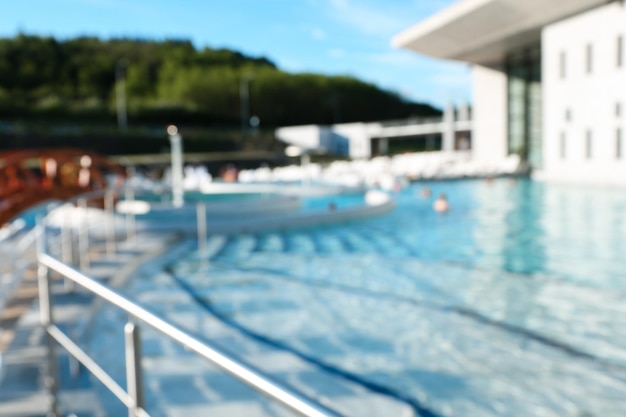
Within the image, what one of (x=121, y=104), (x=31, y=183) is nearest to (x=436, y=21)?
(x=31, y=183)

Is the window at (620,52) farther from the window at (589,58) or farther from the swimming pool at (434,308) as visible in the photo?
the swimming pool at (434,308)

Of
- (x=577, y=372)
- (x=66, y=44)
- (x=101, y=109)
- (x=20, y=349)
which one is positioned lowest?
(x=577, y=372)

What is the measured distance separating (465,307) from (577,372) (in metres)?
1.43

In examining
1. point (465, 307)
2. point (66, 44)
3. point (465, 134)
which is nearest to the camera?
point (465, 307)

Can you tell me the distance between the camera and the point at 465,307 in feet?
16.2

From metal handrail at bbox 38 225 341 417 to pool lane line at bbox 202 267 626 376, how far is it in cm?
293

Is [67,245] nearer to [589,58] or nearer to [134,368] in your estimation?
[134,368]

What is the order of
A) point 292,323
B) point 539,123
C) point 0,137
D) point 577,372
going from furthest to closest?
1. point 0,137
2. point 539,123
3. point 292,323
4. point 577,372

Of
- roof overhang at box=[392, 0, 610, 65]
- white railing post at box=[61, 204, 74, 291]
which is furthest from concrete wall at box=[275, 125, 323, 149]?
white railing post at box=[61, 204, 74, 291]

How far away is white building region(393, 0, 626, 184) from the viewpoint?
1686 cm

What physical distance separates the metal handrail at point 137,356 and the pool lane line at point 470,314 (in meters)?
2.93

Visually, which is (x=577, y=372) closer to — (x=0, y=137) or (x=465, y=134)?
(x=0, y=137)

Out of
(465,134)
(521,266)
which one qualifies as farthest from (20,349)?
(465,134)

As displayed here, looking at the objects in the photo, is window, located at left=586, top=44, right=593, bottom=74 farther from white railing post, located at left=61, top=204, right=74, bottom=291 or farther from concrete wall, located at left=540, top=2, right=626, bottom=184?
white railing post, located at left=61, top=204, right=74, bottom=291
